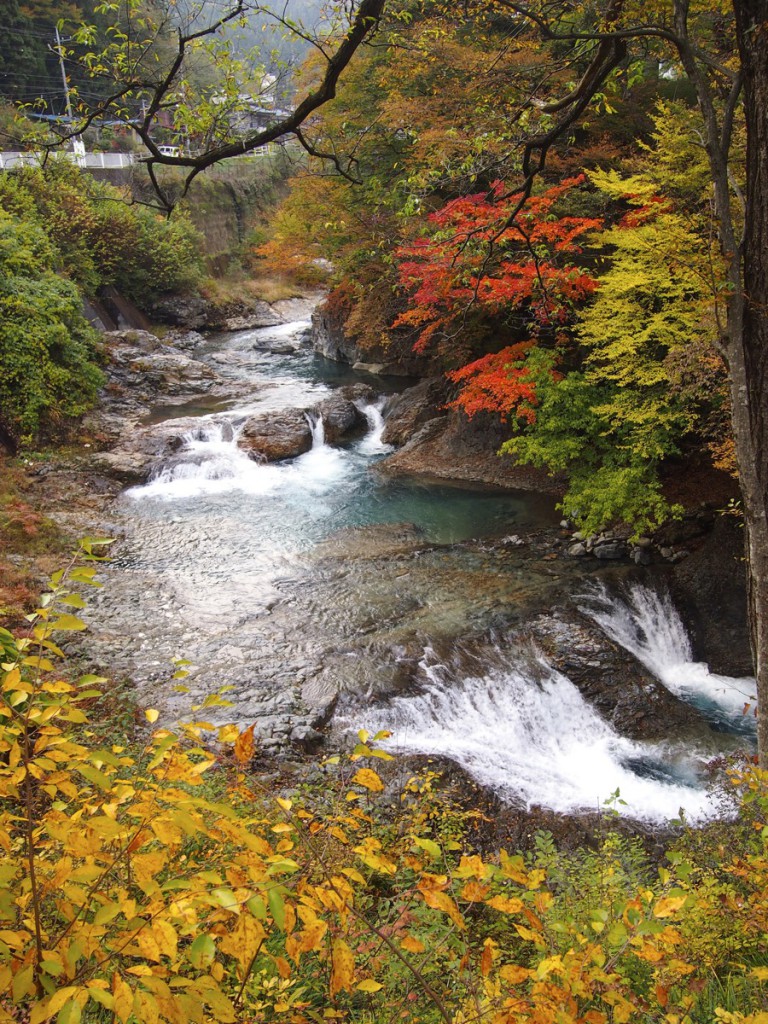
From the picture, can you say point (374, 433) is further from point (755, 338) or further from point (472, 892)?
point (472, 892)

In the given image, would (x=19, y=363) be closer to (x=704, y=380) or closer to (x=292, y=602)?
(x=292, y=602)

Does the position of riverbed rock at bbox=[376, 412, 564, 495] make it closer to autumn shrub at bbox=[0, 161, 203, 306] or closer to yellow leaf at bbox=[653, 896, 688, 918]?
yellow leaf at bbox=[653, 896, 688, 918]

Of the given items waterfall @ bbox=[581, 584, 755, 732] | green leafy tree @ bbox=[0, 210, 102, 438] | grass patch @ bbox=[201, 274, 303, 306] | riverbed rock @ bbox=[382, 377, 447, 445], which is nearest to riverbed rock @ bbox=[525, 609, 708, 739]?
waterfall @ bbox=[581, 584, 755, 732]

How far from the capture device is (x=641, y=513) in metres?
9.40

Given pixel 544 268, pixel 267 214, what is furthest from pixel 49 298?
pixel 267 214

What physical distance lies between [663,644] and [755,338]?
6.11 metres

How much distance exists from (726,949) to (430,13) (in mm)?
18928

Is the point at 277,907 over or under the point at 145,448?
over

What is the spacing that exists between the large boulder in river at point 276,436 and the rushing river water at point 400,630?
1.65 meters

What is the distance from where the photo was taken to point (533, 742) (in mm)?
7129

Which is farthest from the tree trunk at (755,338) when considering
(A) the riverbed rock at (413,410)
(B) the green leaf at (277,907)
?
(A) the riverbed rock at (413,410)

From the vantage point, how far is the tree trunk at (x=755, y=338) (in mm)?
3541

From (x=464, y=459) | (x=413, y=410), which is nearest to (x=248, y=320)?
(x=413, y=410)

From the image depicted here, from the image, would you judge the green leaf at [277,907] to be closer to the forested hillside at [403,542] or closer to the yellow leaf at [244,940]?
the forested hillside at [403,542]
